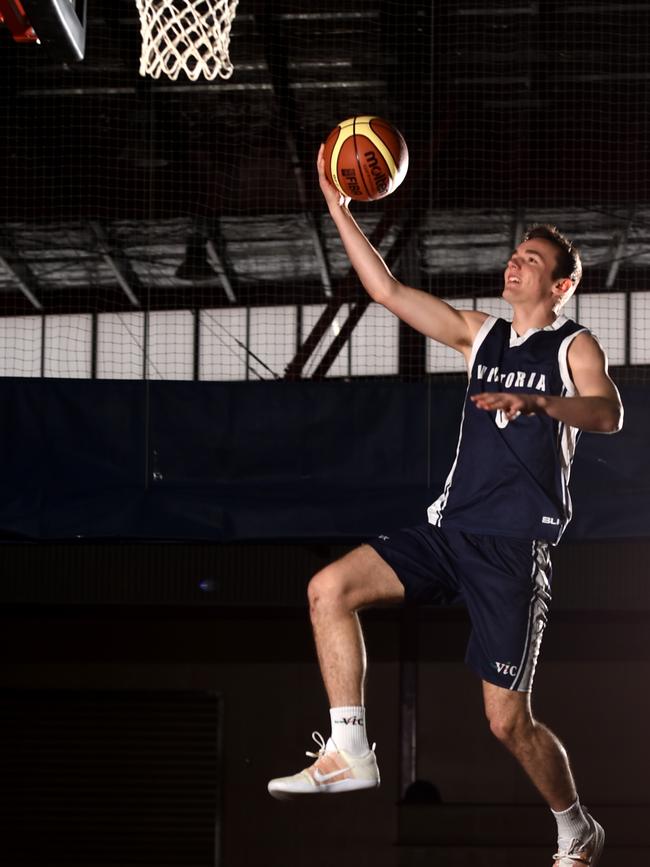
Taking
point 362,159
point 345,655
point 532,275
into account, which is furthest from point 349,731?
point 362,159

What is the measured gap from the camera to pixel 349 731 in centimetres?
472

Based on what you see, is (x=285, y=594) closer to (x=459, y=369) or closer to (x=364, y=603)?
(x=459, y=369)

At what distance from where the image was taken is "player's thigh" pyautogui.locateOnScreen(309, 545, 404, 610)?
188 inches

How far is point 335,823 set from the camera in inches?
511

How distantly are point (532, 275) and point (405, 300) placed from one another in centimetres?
54

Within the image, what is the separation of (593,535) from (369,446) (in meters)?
1.67

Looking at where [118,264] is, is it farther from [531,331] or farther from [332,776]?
[332,776]

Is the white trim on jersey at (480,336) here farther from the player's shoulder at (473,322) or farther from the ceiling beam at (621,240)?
the ceiling beam at (621,240)

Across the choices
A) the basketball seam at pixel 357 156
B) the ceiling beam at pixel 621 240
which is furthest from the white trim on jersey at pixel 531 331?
the ceiling beam at pixel 621 240

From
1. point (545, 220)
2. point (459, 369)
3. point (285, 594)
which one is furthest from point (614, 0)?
point (285, 594)

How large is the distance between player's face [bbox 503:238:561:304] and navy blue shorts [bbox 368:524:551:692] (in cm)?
103

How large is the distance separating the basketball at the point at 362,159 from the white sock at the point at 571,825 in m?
2.76

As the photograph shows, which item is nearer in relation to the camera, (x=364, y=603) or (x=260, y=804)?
(x=364, y=603)

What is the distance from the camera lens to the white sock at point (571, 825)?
198 inches
